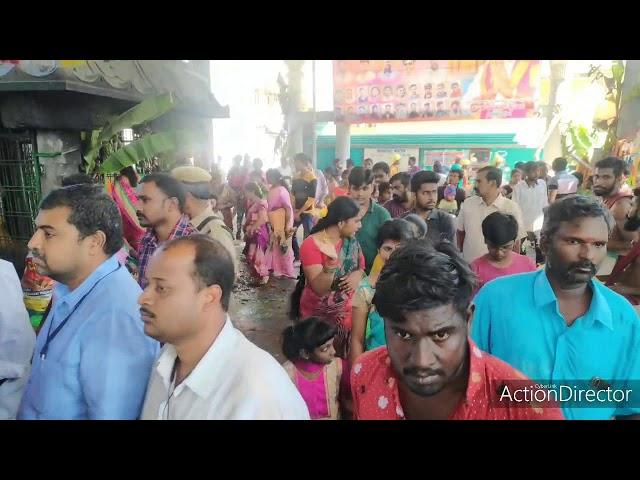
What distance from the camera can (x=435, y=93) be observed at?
4.99ft

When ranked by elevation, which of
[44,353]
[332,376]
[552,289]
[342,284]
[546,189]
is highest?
[546,189]

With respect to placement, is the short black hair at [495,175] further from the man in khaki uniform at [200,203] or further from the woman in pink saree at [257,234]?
the man in khaki uniform at [200,203]

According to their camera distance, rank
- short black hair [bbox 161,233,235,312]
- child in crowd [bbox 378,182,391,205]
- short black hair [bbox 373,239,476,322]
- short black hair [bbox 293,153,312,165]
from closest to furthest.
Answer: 1. short black hair [bbox 373,239,476,322]
2. short black hair [bbox 161,233,235,312]
3. short black hair [bbox 293,153,312,165]
4. child in crowd [bbox 378,182,391,205]

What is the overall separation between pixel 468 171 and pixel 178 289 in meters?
1.25

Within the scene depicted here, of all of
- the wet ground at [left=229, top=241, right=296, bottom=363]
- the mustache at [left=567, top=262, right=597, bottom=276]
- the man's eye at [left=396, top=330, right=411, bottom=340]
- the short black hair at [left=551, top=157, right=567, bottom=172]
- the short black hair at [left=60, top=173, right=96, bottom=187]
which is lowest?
the wet ground at [left=229, top=241, right=296, bottom=363]

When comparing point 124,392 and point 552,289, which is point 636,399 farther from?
point 124,392

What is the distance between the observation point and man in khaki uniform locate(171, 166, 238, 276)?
1.55 meters

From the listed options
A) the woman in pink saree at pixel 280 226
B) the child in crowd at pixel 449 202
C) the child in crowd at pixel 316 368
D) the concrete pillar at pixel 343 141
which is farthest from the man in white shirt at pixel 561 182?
the woman in pink saree at pixel 280 226

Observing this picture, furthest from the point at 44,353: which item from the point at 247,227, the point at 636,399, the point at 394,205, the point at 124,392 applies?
the point at 636,399

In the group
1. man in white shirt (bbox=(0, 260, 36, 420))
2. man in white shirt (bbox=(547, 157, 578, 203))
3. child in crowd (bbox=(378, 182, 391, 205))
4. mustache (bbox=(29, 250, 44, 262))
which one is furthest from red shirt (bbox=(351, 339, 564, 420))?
man in white shirt (bbox=(0, 260, 36, 420))

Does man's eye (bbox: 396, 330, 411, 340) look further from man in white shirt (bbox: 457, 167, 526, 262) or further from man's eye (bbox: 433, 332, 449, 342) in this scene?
man in white shirt (bbox: 457, 167, 526, 262)

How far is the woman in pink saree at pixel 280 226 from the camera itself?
6.08ft

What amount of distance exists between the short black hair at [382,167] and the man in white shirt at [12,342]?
4.63ft

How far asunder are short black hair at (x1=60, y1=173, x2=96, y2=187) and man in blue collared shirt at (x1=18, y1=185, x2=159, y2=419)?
0.15m
